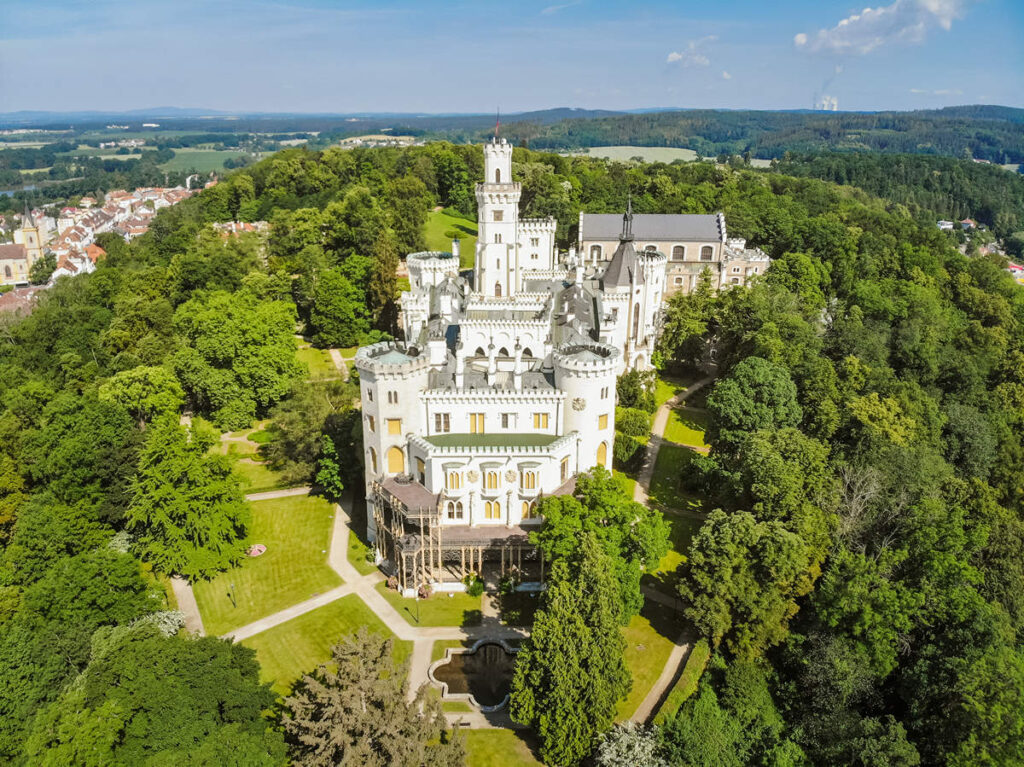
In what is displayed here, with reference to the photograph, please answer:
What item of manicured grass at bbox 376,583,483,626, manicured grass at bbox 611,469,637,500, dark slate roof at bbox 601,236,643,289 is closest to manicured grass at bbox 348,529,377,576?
manicured grass at bbox 376,583,483,626

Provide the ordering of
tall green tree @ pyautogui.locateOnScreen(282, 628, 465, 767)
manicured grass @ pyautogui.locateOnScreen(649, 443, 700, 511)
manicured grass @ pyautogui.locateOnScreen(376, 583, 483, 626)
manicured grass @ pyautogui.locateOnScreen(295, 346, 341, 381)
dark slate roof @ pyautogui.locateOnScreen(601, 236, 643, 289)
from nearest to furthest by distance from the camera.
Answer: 1. tall green tree @ pyautogui.locateOnScreen(282, 628, 465, 767)
2. manicured grass @ pyautogui.locateOnScreen(376, 583, 483, 626)
3. manicured grass @ pyautogui.locateOnScreen(649, 443, 700, 511)
4. dark slate roof @ pyautogui.locateOnScreen(601, 236, 643, 289)
5. manicured grass @ pyautogui.locateOnScreen(295, 346, 341, 381)

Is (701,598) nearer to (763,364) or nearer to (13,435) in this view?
(763,364)

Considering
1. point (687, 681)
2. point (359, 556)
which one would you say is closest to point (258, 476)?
point (359, 556)

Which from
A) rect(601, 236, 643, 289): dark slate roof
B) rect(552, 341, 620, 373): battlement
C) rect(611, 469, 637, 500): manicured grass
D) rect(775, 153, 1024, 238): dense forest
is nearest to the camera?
rect(552, 341, 620, 373): battlement

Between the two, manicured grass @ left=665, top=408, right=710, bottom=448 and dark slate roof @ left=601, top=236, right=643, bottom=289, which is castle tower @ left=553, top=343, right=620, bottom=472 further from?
dark slate roof @ left=601, top=236, right=643, bottom=289

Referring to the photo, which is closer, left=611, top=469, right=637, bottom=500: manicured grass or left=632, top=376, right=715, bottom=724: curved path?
Result: left=632, top=376, right=715, bottom=724: curved path

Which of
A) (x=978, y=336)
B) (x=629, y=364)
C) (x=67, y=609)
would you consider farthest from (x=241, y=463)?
(x=978, y=336)

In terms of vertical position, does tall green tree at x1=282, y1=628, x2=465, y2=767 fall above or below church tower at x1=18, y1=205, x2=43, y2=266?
below

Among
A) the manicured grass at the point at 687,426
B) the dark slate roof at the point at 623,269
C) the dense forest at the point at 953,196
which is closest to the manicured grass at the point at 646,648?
the manicured grass at the point at 687,426
